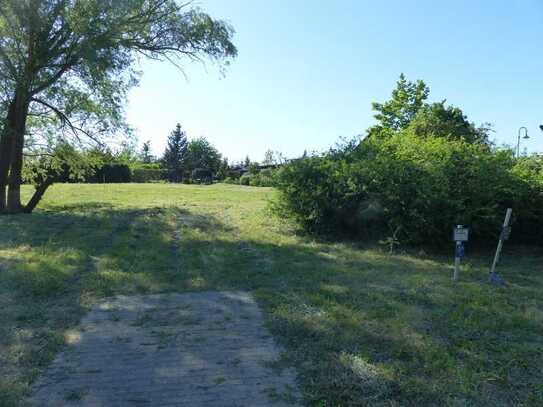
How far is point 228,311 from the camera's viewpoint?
5.26 meters

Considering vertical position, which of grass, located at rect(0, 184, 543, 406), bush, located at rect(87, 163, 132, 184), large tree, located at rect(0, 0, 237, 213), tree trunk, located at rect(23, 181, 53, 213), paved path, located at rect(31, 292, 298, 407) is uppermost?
large tree, located at rect(0, 0, 237, 213)

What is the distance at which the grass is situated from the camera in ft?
11.7

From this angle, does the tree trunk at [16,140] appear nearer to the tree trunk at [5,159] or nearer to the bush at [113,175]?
the tree trunk at [5,159]

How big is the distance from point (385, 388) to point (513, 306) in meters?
3.02

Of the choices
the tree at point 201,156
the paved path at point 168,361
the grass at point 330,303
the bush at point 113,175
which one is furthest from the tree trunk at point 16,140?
the tree at point 201,156

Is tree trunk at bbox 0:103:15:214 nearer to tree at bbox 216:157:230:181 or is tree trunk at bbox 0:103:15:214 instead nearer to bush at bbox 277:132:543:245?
bush at bbox 277:132:543:245

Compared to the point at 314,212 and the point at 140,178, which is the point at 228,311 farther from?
the point at 140,178

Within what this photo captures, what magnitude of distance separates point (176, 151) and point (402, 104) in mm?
52893

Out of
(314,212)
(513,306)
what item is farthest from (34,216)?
(513,306)

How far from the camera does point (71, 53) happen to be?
43.9ft

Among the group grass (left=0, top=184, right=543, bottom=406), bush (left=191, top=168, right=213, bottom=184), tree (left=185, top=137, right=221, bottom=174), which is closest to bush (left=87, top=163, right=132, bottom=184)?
bush (left=191, top=168, right=213, bottom=184)

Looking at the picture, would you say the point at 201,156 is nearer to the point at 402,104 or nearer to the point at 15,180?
the point at 402,104

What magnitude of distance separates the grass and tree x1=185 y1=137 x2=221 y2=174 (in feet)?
184

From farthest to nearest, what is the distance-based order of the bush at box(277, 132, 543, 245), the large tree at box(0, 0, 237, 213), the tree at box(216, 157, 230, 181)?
the tree at box(216, 157, 230, 181), the large tree at box(0, 0, 237, 213), the bush at box(277, 132, 543, 245)
